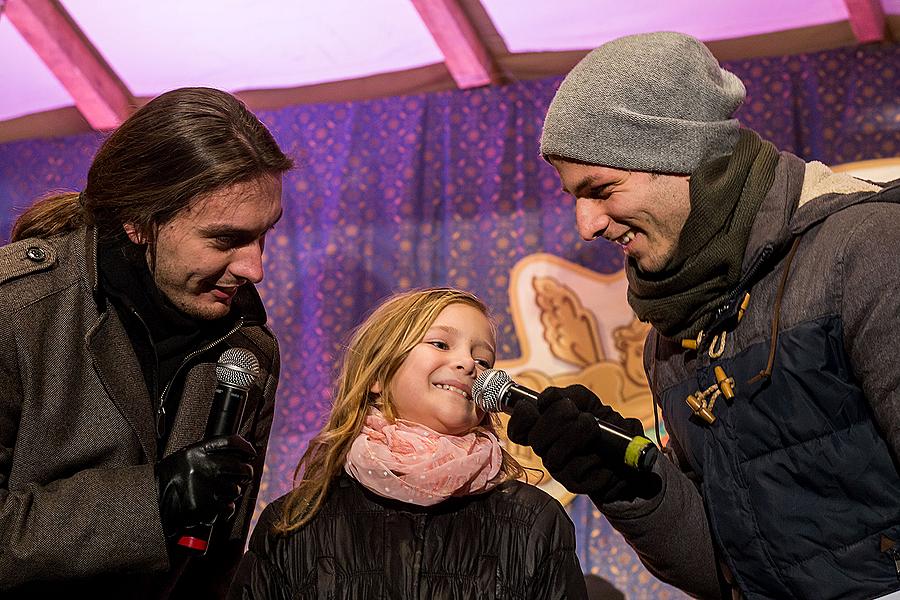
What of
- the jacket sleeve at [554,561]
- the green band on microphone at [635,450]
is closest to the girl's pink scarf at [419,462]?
the jacket sleeve at [554,561]

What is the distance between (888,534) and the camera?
1.67m

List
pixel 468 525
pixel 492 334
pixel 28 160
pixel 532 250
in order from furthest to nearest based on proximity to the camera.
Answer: pixel 28 160 < pixel 532 250 < pixel 492 334 < pixel 468 525

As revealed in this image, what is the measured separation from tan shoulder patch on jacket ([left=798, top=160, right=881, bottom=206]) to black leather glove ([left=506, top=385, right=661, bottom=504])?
21.6 inches

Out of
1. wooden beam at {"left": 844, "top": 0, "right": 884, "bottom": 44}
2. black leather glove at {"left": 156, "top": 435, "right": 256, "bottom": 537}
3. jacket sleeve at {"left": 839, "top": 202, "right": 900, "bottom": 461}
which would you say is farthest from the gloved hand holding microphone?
wooden beam at {"left": 844, "top": 0, "right": 884, "bottom": 44}

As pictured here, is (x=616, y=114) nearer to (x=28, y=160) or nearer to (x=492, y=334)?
(x=492, y=334)

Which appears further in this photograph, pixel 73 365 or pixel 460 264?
pixel 460 264

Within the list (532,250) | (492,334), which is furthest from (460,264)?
(492,334)

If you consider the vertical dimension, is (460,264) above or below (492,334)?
below

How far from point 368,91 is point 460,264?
810mm

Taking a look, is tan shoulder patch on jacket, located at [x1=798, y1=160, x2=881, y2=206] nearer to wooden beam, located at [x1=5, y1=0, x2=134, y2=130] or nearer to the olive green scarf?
the olive green scarf

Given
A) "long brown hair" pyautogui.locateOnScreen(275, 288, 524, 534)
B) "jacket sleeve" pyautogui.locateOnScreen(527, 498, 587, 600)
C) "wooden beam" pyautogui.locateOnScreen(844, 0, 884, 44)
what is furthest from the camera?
"wooden beam" pyautogui.locateOnScreen(844, 0, 884, 44)

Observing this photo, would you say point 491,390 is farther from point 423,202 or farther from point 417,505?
point 423,202

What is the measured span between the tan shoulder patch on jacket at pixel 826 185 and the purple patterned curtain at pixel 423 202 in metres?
1.46

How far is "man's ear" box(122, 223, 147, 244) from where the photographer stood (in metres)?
2.06
